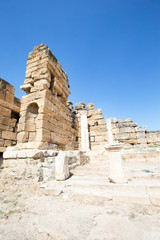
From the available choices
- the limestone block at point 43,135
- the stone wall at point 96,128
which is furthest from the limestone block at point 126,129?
the limestone block at point 43,135

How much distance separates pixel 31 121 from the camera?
207 inches

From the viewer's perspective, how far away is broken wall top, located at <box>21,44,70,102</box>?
5.48m

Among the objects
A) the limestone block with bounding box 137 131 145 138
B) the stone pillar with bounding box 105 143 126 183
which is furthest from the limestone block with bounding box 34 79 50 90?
the limestone block with bounding box 137 131 145 138

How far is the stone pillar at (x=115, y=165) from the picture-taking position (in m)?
3.21

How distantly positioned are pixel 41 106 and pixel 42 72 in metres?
1.67

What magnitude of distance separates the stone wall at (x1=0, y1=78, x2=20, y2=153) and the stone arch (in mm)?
1631

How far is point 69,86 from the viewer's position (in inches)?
312

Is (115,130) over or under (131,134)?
over

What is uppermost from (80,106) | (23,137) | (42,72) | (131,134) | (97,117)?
(80,106)

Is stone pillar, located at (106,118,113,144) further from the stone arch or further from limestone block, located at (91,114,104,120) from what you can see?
the stone arch

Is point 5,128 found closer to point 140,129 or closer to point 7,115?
point 7,115

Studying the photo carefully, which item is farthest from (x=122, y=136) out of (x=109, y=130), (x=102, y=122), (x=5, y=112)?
(x=5, y=112)

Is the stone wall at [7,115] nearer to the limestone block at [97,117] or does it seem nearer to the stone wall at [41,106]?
the stone wall at [41,106]

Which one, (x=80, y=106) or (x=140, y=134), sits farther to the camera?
(x=80, y=106)
